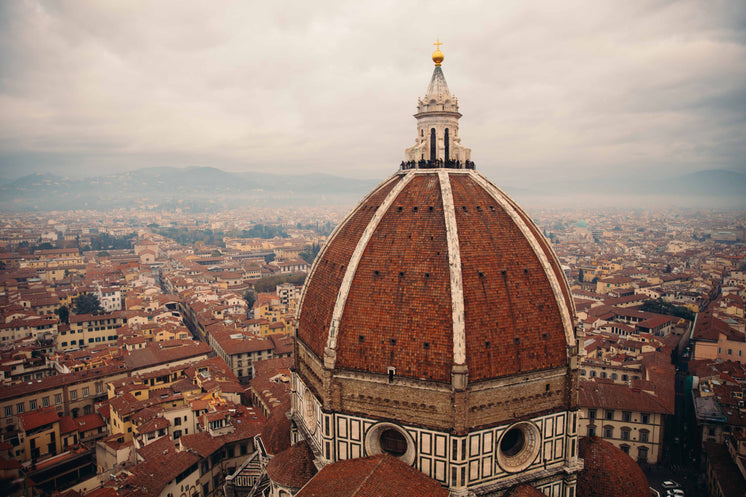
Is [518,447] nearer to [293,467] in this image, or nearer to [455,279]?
[455,279]

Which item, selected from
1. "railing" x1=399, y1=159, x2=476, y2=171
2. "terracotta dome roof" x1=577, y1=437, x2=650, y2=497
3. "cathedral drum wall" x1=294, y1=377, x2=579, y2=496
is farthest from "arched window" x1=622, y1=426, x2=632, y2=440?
"railing" x1=399, y1=159, x2=476, y2=171

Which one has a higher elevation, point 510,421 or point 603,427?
point 510,421

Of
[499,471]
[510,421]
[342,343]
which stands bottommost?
[499,471]

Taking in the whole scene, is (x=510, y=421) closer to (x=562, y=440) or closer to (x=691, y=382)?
(x=562, y=440)

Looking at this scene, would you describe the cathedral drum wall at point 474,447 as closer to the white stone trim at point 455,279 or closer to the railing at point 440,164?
the white stone trim at point 455,279

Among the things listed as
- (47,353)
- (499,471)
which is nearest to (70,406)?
(47,353)
